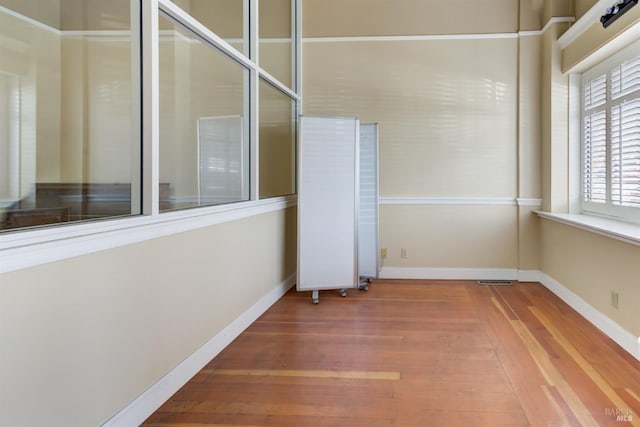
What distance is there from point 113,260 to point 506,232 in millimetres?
4315

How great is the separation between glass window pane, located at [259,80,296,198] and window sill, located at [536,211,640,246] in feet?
8.89

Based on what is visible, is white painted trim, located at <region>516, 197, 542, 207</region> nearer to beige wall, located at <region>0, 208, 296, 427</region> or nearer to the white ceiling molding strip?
the white ceiling molding strip

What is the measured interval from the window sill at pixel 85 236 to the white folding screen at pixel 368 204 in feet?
7.84

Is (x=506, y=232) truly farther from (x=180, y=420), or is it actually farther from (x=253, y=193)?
(x=180, y=420)

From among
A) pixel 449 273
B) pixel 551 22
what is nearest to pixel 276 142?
pixel 449 273

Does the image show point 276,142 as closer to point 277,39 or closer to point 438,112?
point 277,39

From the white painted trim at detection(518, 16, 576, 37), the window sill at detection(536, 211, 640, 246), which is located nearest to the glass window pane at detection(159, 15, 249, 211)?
the window sill at detection(536, 211, 640, 246)

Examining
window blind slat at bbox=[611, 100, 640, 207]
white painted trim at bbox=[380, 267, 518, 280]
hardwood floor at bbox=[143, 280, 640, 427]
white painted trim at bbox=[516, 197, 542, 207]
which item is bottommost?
hardwood floor at bbox=[143, 280, 640, 427]

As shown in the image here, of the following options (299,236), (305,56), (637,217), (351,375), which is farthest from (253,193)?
(637,217)

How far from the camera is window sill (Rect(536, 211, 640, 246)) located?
2819 mm

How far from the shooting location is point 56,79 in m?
4.33

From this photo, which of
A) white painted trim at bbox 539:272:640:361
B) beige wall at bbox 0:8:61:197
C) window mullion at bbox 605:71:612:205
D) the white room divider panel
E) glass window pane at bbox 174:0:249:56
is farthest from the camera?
the white room divider panel

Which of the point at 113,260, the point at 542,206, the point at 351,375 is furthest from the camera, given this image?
the point at 542,206

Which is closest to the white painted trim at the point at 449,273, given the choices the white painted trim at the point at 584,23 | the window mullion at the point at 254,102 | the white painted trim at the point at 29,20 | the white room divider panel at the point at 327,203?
the white room divider panel at the point at 327,203
